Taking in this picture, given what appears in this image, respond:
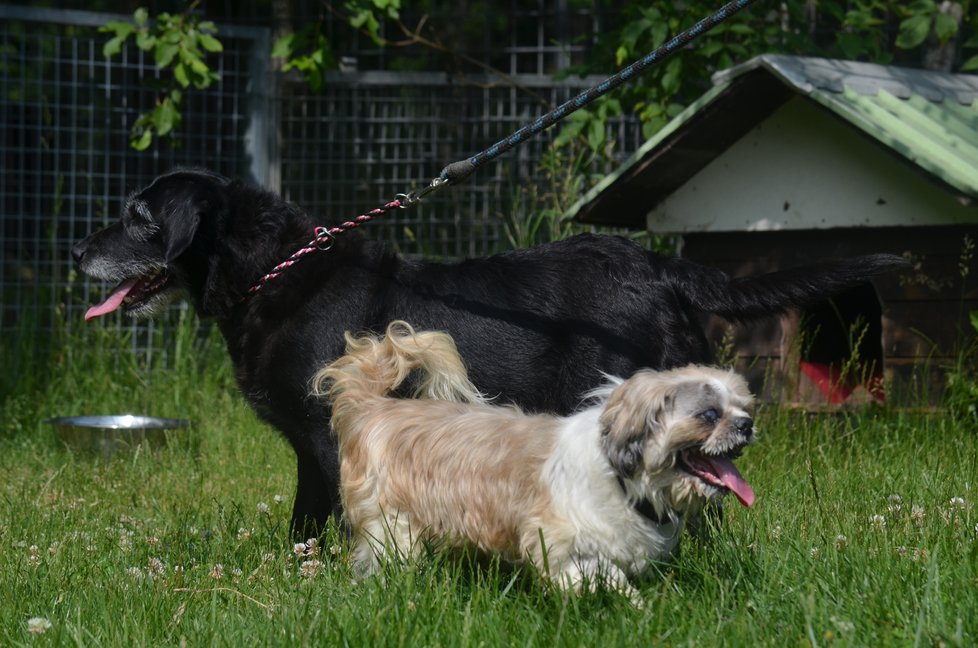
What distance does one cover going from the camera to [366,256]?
174 inches

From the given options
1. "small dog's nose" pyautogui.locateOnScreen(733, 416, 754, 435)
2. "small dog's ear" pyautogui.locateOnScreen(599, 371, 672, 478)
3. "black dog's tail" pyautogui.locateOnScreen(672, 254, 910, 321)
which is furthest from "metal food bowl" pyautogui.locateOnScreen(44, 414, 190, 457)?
"small dog's nose" pyautogui.locateOnScreen(733, 416, 754, 435)

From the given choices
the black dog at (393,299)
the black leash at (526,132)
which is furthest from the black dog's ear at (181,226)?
the black leash at (526,132)

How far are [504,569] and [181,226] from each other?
1.82 m

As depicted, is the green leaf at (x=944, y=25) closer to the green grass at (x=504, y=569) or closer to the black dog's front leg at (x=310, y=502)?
the green grass at (x=504, y=569)

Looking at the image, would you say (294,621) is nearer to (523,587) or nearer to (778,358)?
(523,587)

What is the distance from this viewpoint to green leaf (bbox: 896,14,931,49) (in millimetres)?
6688

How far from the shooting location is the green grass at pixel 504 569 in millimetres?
2688

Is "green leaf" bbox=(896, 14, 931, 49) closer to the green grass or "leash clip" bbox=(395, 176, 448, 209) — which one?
the green grass

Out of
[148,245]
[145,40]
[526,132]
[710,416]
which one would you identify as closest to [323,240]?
[148,245]

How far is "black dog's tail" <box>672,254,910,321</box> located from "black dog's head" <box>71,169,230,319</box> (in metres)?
1.80

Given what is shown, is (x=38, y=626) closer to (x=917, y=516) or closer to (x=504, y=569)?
(x=504, y=569)

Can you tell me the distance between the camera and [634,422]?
2859mm

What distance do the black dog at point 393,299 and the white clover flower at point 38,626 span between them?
1.29 meters

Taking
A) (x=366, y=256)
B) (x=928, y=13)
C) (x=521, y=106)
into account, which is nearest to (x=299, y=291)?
(x=366, y=256)
